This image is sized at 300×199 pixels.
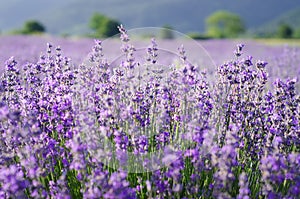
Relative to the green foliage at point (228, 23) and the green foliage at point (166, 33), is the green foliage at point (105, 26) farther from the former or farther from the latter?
the green foliage at point (228, 23)

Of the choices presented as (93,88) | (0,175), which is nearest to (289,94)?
(93,88)

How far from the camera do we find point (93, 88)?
9.01ft

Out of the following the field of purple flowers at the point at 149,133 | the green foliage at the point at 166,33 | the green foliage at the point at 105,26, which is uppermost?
the green foliage at the point at 105,26

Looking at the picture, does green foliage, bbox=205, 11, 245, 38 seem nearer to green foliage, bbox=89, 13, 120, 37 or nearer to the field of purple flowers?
green foliage, bbox=89, 13, 120, 37

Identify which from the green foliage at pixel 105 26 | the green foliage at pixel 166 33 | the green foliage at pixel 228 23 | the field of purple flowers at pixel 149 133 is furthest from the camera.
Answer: the green foliage at pixel 228 23

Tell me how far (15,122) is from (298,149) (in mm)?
1535

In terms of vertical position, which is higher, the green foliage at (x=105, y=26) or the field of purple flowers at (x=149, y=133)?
the green foliage at (x=105, y=26)

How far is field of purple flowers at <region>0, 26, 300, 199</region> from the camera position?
6.46 feet

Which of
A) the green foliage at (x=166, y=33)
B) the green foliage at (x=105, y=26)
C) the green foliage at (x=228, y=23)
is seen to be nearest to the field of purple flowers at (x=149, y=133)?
the green foliage at (x=166, y=33)

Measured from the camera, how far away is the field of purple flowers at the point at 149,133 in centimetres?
197

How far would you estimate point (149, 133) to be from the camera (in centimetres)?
266

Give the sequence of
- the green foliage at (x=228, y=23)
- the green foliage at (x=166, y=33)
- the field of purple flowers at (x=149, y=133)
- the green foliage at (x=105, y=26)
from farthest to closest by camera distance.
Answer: the green foliage at (x=228, y=23) → the green foliage at (x=105, y=26) → the green foliage at (x=166, y=33) → the field of purple flowers at (x=149, y=133)

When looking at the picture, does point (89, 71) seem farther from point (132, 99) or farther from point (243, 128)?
point (243, 128)

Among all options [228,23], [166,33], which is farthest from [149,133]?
[228,23]
